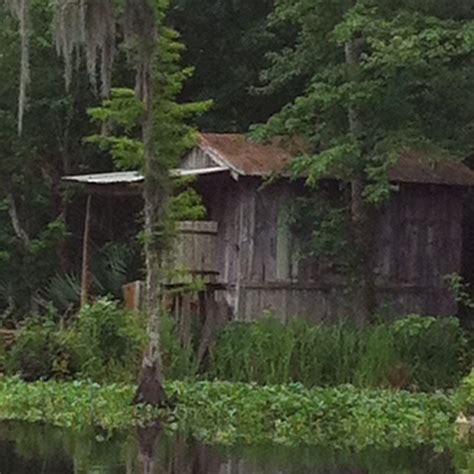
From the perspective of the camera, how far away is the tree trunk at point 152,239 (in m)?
15.8

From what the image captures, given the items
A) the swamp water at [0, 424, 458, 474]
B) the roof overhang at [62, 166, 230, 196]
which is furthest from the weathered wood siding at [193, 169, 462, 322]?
the swamp water at [0, 424, 458, 474]

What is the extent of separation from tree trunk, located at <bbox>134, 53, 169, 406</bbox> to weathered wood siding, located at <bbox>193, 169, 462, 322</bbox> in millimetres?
5255

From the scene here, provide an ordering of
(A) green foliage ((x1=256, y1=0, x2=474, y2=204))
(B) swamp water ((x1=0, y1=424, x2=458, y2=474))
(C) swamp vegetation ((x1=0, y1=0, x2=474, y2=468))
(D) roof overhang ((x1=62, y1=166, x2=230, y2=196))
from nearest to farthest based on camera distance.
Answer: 1. (B) swamp water ((x1=0, y1=424, x2=458, y2=474))
2. (C) swamp vegetation ((x1=0, y1=0, x2=474, y2=468))
3. (A) green foliage ((x1=256, y1=0, x2=474, y2=204))
4. (D) roof overhang ((x1=62, y1=166, x2=230, y2=196))

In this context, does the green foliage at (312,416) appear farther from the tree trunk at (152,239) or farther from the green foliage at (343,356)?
the green foliage at (343,356)

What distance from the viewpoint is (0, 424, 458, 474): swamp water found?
12.2 meters

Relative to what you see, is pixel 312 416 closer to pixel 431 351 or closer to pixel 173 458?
pixel 173 458

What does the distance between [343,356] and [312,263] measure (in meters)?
A: 3.70

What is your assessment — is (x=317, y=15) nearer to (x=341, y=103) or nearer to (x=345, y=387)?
(x=341, y=103)

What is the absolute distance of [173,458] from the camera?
42.5ft

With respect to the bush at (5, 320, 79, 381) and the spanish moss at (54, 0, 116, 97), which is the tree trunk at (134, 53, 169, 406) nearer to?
the spanish moss at (54, 0, 116, 97)

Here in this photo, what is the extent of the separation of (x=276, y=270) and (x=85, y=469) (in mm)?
10091

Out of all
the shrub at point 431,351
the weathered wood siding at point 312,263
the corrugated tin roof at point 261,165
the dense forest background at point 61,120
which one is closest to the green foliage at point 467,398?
the shrub at point 431,351

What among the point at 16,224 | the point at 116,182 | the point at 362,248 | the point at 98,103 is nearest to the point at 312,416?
the point at 362,248

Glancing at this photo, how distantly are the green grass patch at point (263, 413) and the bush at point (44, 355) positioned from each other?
1.42 metres
